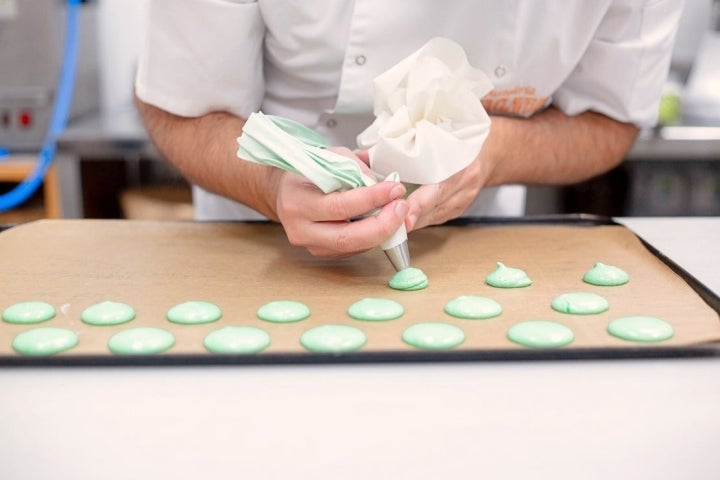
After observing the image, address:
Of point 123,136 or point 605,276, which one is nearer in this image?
point 605,276

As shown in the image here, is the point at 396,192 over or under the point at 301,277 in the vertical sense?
over

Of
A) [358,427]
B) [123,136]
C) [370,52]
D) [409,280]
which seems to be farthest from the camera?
[123,136]

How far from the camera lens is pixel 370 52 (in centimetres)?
114

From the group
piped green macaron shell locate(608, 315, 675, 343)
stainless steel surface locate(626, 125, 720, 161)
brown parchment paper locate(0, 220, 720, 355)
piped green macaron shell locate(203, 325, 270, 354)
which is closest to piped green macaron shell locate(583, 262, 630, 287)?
brown parchment paper locate(0, 220, 720, 355)

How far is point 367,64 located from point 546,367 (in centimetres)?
62

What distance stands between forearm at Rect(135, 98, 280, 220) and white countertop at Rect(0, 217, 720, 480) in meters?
0.45

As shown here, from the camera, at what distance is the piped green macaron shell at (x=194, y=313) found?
757 millimetres

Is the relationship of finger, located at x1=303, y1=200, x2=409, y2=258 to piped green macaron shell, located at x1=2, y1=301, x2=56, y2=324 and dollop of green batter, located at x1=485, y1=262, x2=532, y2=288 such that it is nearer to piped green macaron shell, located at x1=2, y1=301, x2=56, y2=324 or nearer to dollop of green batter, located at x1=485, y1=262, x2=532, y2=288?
dollop of green batter, located at x1=485, y1=262, x2=532, y2=288

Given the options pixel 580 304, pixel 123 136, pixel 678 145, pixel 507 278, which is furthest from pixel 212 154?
pixel 678 145

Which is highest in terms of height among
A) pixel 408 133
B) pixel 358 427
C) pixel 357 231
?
pixel 408 133

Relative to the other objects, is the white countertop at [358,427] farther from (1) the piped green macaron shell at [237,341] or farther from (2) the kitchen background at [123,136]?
(2) the kitchen background at [123,136]

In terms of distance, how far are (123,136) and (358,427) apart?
1752 mm

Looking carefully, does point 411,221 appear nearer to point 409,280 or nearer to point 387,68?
point 409,280

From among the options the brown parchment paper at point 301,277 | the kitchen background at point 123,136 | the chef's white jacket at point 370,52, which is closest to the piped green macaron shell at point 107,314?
the brown parchment paper at point 301,277
